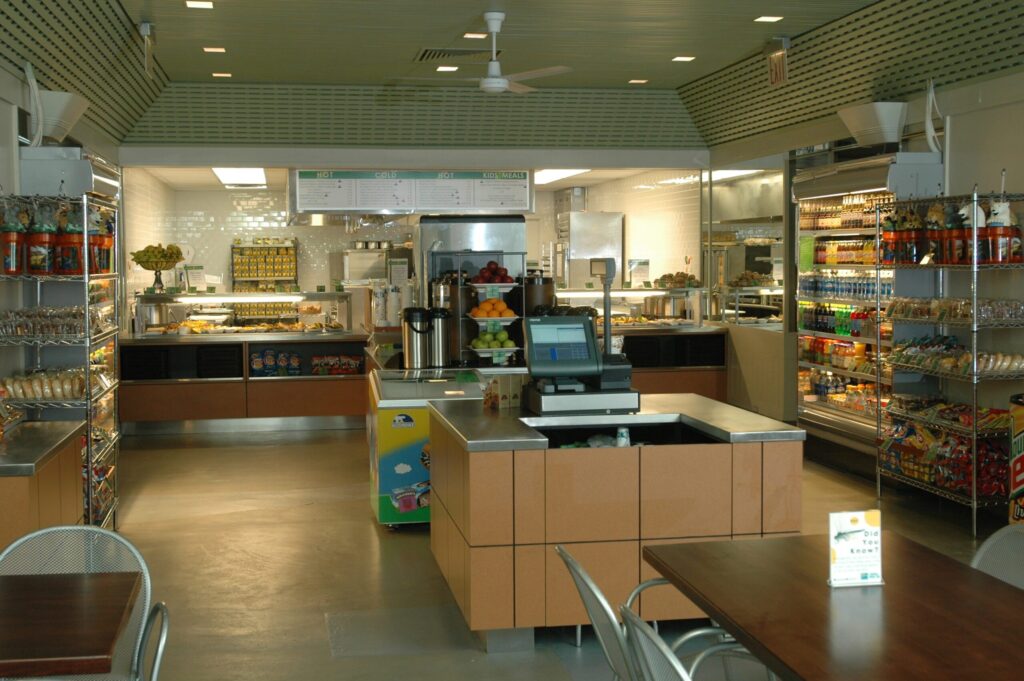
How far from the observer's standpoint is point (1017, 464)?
20.3ft

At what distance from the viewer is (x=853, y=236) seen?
28.9ft

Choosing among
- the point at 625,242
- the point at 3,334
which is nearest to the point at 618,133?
the point at 625,242

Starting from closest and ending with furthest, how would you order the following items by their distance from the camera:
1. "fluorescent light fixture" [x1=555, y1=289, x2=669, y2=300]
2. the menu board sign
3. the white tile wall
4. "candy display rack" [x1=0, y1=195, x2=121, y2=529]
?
"candy display rack" [x1=0, y1=195, x2=121, y2=529]
the menu board sign
"fluorescent light fixture" [x1=555, y1=289, x2=669, y2=300]
the white tile wall

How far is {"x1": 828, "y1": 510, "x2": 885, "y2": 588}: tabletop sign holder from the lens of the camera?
2869 mm

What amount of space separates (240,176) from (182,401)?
3.31m

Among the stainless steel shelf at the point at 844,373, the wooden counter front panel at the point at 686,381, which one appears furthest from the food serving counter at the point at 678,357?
the stainless steel shelf at the point at 844,373

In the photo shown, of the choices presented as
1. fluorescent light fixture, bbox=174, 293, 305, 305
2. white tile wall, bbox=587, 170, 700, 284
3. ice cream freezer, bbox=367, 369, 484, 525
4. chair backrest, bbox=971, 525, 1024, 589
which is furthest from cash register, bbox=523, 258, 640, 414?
white tile wall, bbox=587, 170, 700, 284

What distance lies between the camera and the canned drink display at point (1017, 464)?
20.2 feet

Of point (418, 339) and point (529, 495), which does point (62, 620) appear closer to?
point (529, 495)

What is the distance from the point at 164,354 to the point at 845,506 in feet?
21.2

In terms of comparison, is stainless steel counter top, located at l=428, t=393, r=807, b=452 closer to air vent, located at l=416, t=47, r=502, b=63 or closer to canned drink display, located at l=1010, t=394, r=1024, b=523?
canned drink display, located at l=1010, t=394, r=1024, b=523

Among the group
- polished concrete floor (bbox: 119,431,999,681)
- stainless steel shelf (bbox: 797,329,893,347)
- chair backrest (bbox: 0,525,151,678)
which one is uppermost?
stainless steel shelf (bbox: 797,329,893,347)

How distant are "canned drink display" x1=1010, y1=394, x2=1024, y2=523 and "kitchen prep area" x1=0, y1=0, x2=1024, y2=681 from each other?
2cm

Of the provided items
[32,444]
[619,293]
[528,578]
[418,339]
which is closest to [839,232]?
[619,293]
